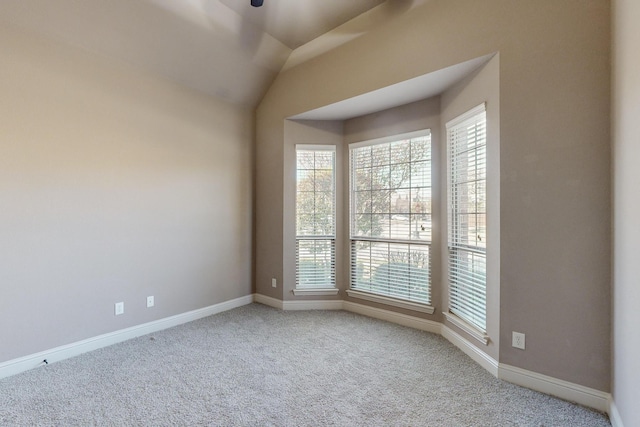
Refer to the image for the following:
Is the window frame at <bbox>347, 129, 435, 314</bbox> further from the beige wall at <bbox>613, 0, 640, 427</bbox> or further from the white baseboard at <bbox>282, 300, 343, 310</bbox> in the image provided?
the beige wall at <bbox>613, 0, 640, 427</bbox>

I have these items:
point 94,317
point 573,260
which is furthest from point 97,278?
point 573,260

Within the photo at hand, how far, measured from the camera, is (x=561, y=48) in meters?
2.09

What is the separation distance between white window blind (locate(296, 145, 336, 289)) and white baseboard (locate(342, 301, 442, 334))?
383 millimetres

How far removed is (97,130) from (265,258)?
2333 mm

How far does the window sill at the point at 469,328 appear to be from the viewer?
2518 mm

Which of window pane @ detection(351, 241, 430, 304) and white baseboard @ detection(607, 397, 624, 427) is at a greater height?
window pane @ detection(351, 241, 430, 304)

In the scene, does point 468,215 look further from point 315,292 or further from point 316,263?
point 315,292

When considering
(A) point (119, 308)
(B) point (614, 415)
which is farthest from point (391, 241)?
(A) point (119, 308)

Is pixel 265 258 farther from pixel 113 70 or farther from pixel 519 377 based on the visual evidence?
pixel 519 377

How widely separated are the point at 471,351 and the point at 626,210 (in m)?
1.61

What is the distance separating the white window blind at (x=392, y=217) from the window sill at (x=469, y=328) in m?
0.35

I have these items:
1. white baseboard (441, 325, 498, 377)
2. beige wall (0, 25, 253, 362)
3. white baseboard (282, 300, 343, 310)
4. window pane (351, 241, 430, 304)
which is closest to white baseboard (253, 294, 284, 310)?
white baseboard (282, 300, 343, 310)

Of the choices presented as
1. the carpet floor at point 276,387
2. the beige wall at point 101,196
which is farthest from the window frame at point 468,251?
the beige wall at point 101,196

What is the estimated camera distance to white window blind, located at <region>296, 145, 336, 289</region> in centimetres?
404
